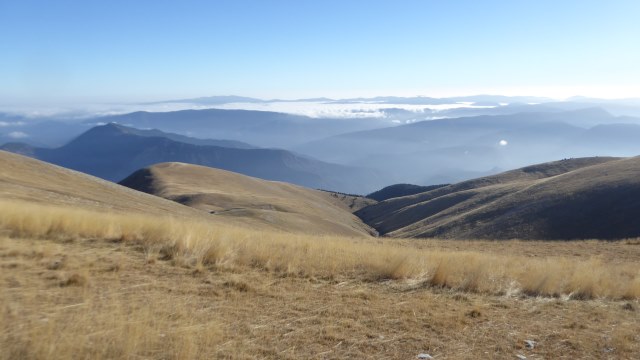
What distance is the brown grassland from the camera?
497 cm

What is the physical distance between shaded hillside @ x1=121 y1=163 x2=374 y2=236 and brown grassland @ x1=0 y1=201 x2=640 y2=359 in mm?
24667

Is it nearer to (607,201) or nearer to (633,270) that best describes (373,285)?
(633,270)

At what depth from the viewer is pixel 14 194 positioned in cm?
1933

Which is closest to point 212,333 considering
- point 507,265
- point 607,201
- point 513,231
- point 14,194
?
point 507,265

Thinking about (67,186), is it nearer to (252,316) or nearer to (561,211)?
(252,316)

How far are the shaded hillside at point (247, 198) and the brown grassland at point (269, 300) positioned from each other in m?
24.7

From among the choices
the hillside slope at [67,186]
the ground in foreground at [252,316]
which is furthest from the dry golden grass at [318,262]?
the hillside slope at [67,186]

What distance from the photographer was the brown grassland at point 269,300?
4969 millimetres

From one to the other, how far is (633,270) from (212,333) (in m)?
12.0

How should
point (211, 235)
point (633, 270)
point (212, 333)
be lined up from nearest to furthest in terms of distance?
point (212, 333)
point (211, 235)
point (633, 270)

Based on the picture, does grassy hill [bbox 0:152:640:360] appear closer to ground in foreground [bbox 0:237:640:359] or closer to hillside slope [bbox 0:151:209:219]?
ground in foreground [bbox 0:237:640:359]

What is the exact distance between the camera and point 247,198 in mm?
63406

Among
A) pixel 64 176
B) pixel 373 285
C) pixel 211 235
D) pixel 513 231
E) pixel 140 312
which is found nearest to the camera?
pixel 140 312

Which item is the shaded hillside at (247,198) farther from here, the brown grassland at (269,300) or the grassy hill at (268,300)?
the brown grassland at (269,300)
